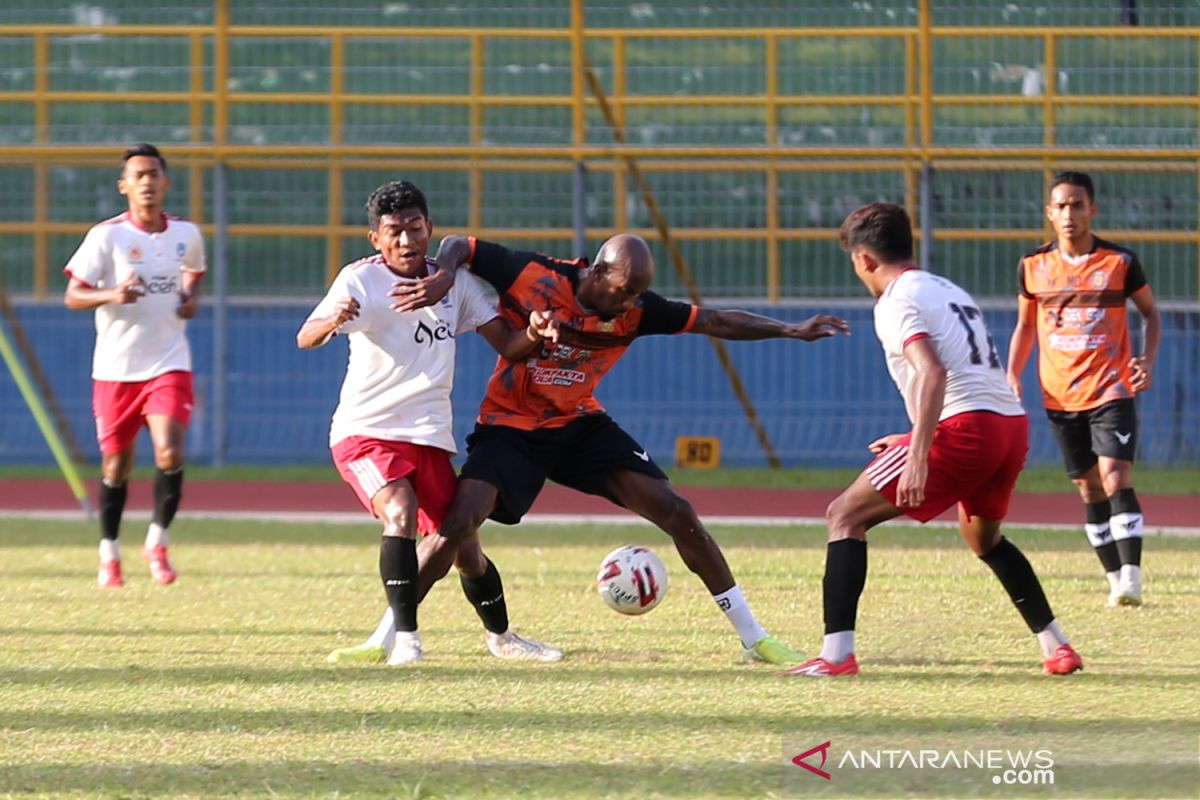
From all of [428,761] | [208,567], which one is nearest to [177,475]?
[208,567]

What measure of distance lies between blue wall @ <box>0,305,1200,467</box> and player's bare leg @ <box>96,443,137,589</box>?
700cm

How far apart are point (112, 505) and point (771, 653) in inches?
168

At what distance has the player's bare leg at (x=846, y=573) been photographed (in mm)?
6844

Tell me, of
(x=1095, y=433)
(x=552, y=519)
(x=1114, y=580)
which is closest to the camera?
(x=1114, y=580)

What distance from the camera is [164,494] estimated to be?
10203 millimetres

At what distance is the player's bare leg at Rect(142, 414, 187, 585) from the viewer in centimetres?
1009

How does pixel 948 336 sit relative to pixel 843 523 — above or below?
above

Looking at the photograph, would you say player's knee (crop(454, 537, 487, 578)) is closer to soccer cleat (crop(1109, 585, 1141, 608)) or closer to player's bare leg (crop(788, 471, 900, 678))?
player's bare leg (crop(788, 471, 900, 678))

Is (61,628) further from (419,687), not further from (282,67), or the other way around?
(282,67)

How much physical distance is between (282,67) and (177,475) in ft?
34.7

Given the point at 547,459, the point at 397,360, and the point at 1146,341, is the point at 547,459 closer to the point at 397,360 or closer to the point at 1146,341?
the point at 397,360

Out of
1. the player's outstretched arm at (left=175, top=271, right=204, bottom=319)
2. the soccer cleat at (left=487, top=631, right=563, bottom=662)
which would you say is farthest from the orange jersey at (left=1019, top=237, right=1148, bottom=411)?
the player's outstretched arm at (left=175, top=271, right=204, bottom=319)

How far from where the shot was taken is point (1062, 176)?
30.7ft

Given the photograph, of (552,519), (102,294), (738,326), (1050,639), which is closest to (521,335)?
(738,326)
